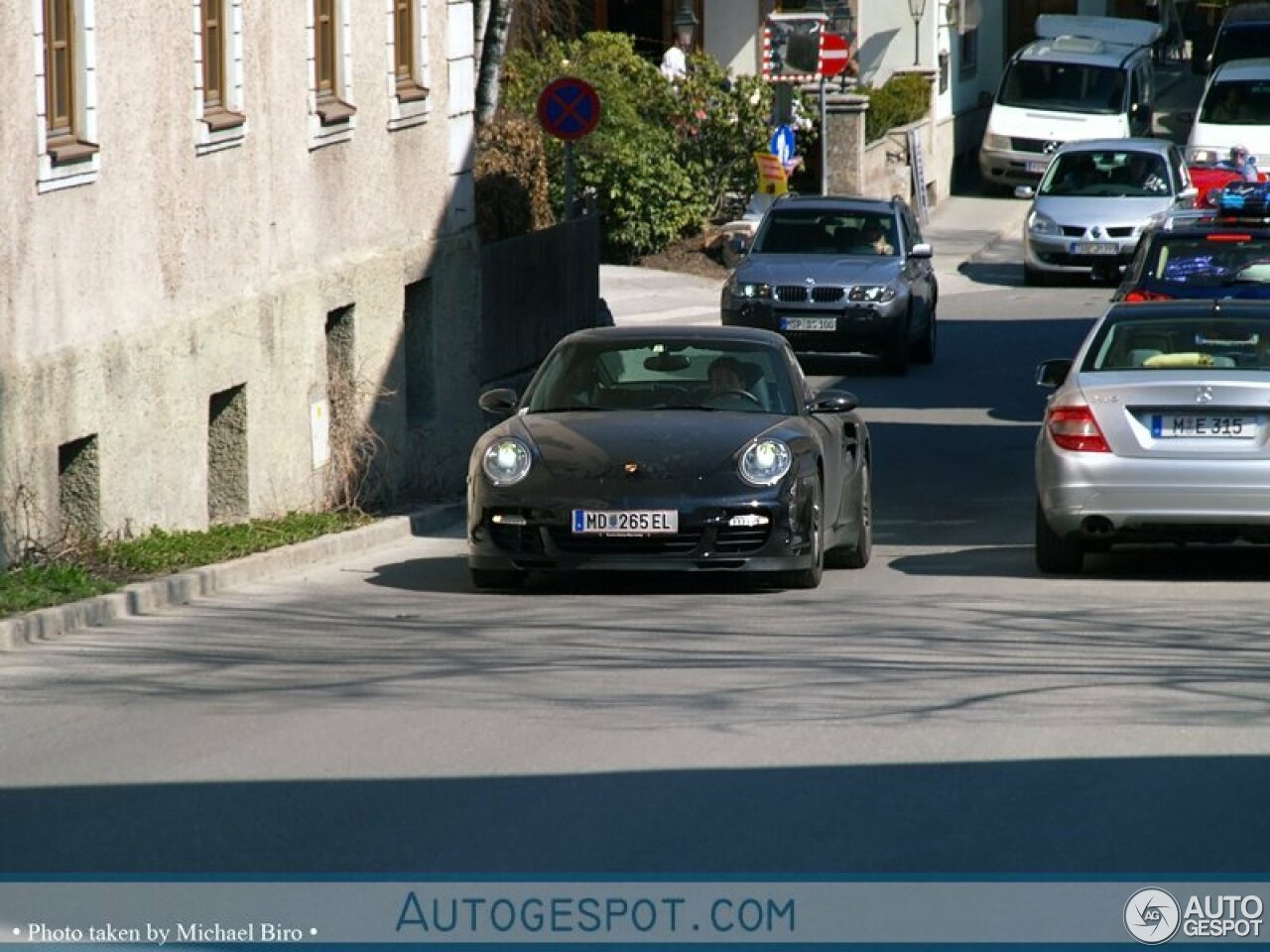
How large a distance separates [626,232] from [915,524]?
19.4 metres

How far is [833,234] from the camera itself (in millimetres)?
28547

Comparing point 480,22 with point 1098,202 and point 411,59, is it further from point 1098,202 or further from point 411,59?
point 411,59

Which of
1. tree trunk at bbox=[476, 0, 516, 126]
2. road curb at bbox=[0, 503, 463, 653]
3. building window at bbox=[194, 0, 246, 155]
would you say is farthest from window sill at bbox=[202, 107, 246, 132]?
tree trunk at bbox=[476, 0, 516, 126]

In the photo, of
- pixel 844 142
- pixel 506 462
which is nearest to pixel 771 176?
pixel 844 142

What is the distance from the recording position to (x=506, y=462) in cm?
1384

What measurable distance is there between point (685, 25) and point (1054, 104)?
6531mm

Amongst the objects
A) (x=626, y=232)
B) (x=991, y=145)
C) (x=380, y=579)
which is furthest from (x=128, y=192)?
(x=991, y=145)

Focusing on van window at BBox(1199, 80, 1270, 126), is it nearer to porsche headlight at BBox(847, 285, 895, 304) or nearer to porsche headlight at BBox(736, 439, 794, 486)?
porsche headlight at BBox(847, 285, 895, 304)

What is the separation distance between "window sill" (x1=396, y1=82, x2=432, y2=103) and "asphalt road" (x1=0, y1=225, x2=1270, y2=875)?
609 cm

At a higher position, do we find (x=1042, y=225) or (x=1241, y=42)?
(x=1241, y=42)

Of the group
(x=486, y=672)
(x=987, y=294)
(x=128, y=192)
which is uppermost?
(x=128, y=192)

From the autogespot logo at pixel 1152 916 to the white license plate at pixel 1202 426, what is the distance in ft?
23.6

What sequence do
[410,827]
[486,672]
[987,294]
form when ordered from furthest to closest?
[987,294], [486,672], [410,827]

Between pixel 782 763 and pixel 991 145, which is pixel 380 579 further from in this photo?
pixel 991 145
